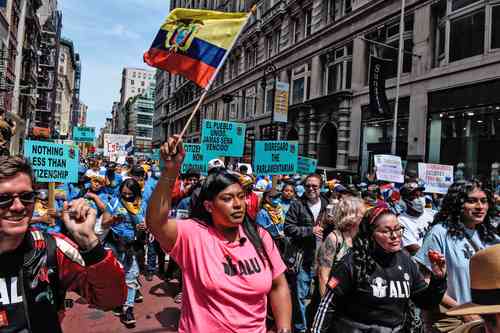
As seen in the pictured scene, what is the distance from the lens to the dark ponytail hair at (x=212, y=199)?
2561 millimetres

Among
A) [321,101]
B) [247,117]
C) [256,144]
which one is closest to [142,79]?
[247,117]

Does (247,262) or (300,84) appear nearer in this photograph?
(247,262)

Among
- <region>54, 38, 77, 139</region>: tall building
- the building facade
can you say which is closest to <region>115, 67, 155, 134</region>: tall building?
<region>54, 38, 77, 139</region>: tall building

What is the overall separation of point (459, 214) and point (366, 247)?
0.92 meters

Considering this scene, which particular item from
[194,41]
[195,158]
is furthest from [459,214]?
[195,158]

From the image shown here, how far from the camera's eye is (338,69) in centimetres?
2338

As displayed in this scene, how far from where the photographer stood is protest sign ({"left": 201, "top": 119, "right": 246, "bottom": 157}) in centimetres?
928

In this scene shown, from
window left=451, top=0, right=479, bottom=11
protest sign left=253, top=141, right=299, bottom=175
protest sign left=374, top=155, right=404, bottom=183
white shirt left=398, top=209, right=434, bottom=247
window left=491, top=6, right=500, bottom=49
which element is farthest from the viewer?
window left=451, top=0, right=479, bottom=11

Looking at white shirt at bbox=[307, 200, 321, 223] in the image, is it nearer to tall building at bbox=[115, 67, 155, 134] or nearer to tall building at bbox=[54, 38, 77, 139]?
tall building at bbox=[54, 38, 77, 139]

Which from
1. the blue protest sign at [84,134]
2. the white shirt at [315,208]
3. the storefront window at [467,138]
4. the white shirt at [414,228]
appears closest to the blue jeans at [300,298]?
the white shirt at [315,208]

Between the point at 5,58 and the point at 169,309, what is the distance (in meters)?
26.6

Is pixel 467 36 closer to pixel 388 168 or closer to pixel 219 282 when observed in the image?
pixel 388 168

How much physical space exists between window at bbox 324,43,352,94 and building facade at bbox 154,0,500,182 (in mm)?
59

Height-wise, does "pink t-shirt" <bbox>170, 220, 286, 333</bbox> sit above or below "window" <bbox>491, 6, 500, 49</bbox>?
below
